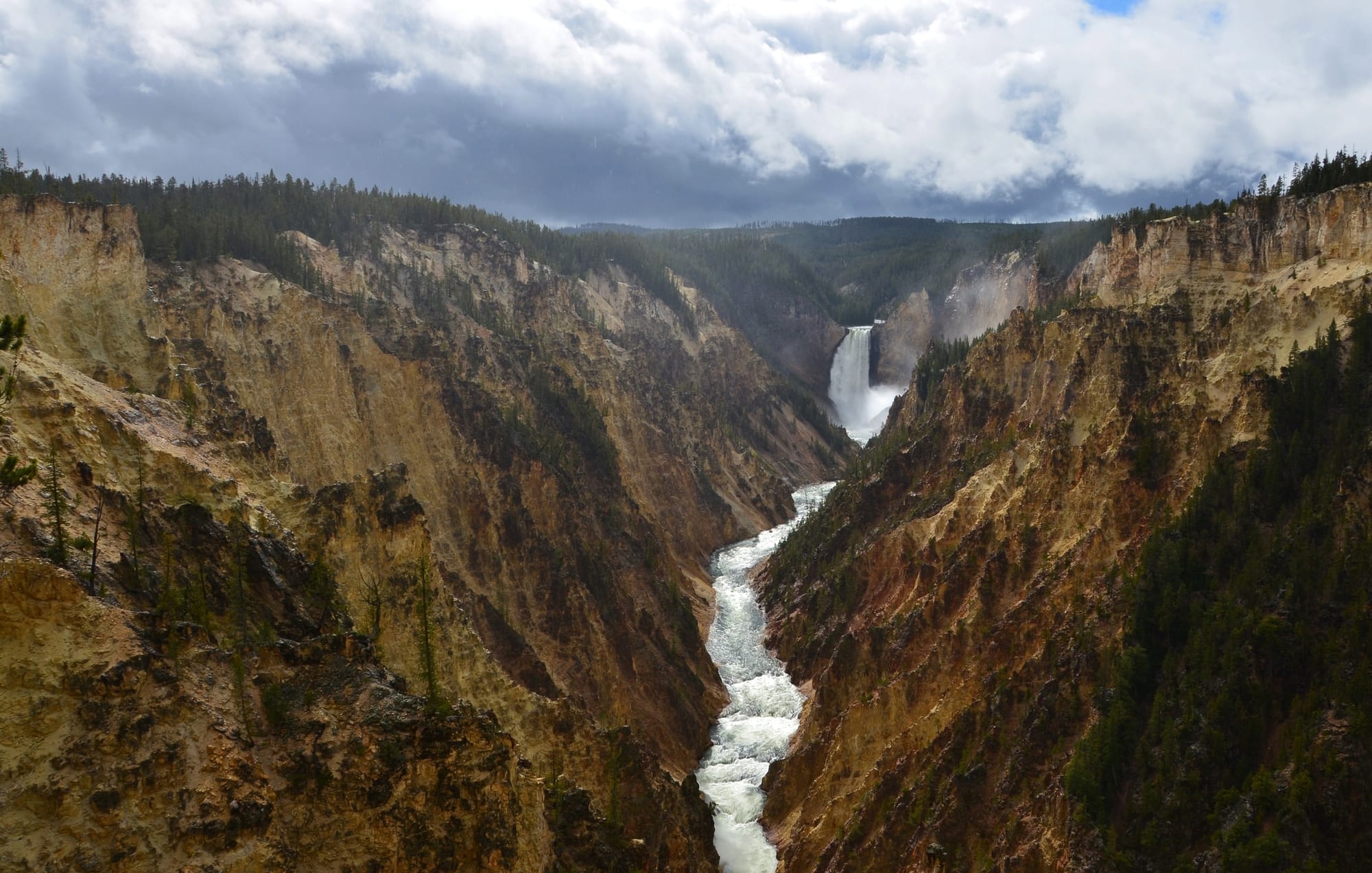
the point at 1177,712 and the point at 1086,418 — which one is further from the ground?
the point at 1086,418

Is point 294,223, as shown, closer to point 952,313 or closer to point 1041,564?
point 1041,564

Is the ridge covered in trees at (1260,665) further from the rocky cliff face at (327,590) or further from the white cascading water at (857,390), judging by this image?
the white cascading water at (857,390)

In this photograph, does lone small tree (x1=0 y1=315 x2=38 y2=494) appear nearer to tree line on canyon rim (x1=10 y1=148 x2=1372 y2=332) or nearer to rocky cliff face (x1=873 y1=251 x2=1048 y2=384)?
tree line on canyon rim (x1=10 y1=148 x2=1372 y2=332)

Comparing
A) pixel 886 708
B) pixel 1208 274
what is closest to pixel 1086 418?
pixel 1208 274

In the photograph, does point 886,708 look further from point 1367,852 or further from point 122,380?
point 122,380

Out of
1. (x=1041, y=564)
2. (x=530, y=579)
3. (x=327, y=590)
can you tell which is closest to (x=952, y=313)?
(x=530, y=579)

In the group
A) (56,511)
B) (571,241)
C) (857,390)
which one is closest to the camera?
(56,511)
